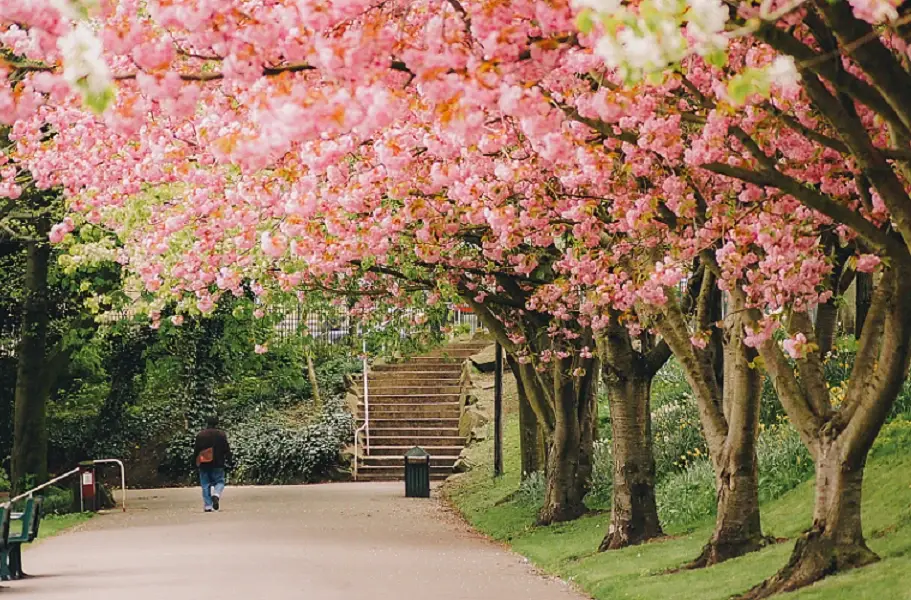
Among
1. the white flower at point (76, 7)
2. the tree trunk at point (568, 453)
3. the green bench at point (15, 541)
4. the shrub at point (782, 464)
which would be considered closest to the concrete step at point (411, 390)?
the tree trunk at point (568, 453)

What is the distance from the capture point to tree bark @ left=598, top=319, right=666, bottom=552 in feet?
58.3

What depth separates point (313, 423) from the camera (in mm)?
36750

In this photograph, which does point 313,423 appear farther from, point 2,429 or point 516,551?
point 516,551

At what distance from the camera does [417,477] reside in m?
29.4

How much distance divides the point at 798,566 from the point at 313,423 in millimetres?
25274

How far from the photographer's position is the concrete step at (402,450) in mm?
35156

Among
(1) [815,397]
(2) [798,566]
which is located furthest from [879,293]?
(2) [798,566]

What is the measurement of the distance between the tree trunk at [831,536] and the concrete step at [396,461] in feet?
73.5

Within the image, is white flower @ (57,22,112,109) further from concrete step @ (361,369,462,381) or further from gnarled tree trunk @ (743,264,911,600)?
concrete step @ (361,369,462,381)

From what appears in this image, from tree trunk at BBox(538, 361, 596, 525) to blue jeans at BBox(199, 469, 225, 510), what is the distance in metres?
7.18

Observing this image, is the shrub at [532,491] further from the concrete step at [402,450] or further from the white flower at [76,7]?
the white flower at [76,7]

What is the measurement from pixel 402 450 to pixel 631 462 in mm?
18160

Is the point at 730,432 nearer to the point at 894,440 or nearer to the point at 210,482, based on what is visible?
the point at 894,440

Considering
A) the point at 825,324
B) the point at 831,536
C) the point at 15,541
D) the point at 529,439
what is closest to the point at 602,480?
the point at 529,439
